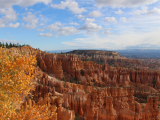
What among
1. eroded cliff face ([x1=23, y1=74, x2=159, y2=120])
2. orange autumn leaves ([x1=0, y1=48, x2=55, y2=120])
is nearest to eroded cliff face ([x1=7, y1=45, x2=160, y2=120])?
eroded cliff face ([x1=23, y1=74, x2=159, y2=120])

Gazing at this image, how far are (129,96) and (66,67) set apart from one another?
119ft

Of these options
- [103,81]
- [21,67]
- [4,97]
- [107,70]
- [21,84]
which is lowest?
[103,81]

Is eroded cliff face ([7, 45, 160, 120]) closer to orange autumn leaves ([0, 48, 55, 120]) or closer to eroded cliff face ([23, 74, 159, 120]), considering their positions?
eroded cliff face ([23, 74, 159, 120])

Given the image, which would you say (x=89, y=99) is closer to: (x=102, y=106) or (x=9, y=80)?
(x=102, y=106)

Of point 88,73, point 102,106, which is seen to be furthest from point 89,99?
point 88,73

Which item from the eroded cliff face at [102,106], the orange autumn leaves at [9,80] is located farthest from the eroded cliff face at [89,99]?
the orange autumn leaves at [9,80]

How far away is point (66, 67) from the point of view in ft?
195

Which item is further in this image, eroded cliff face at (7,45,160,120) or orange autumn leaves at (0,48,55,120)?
eroded cliff face at (7,45,160,120)

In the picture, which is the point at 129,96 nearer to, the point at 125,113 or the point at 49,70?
the point at 125,113

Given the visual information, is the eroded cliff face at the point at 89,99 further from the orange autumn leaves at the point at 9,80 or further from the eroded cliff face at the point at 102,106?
the orange autumn leaves at the point at 9,80

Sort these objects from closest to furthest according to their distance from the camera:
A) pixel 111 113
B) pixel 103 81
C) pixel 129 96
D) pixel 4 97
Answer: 1. pixel 4 97
2. pixel 111 113
3. pixel 129 96
4. pixel 103 81

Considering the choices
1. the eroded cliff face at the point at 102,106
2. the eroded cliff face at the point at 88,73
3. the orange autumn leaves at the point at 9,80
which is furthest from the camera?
the eroded cliff face at the point at 88,73

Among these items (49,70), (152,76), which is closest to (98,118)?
(49,70)

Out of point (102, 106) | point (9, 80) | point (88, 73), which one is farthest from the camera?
point (88, 73)
